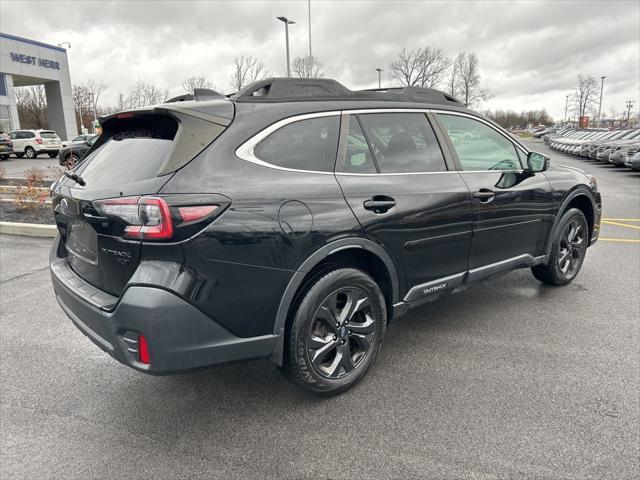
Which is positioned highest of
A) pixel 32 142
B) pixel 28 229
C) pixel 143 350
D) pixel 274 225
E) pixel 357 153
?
pixel 32 142

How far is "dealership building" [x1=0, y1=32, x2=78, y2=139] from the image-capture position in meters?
32.0

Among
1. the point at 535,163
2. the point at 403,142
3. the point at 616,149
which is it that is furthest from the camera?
the point at 616,149

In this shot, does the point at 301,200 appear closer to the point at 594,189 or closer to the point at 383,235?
the point at 383,235

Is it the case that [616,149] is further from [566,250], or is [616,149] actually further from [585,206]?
[566,250]

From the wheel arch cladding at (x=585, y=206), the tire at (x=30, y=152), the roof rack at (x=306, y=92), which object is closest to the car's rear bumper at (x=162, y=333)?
the roof rack at (x=306, y=92)

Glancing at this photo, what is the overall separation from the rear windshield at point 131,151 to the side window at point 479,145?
2045 millimetres

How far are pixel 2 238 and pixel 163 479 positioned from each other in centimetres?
664

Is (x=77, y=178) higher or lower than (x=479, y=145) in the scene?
lower

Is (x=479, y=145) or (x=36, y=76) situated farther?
(x=36, y=76)

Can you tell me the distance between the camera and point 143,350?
2.21 meters

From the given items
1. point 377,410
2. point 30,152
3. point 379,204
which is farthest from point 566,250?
point 30,152

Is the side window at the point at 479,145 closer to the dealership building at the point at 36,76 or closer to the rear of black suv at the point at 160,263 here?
the rear of black suv at the point at 160,263

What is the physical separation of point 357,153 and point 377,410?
1.56 metres

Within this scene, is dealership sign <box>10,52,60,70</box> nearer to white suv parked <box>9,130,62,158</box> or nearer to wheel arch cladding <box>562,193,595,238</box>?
white suv parked <box>9,130,62,158</box>
